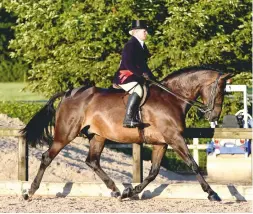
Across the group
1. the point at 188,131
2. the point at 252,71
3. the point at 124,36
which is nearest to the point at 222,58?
the point at 252,71

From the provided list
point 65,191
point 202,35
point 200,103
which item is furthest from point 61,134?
point 202,35

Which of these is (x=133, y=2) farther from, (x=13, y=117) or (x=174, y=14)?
(x=13, y=117)

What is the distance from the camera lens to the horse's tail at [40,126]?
11.3 metres

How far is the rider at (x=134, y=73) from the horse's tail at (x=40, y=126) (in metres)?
1.09

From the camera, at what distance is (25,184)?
11164 mm

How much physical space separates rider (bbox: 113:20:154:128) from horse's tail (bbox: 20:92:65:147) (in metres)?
1.09

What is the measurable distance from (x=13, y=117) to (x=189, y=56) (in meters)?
4.64

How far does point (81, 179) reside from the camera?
47.1 feet

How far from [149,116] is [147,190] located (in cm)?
105

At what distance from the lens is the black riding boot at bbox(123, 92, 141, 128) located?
1041cm

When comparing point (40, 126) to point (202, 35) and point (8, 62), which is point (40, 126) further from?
point (8, 62)

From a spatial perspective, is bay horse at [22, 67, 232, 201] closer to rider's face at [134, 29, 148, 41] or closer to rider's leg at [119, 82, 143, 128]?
rider's leg at [119, 82, 143, 128]

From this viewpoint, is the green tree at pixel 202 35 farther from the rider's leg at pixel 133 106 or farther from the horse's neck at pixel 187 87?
the rider's leg at pixel 133 106

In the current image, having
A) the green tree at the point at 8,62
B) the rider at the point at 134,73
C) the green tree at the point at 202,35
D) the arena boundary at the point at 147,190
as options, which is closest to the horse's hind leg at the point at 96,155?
the arena boundary at the point at 147,190
